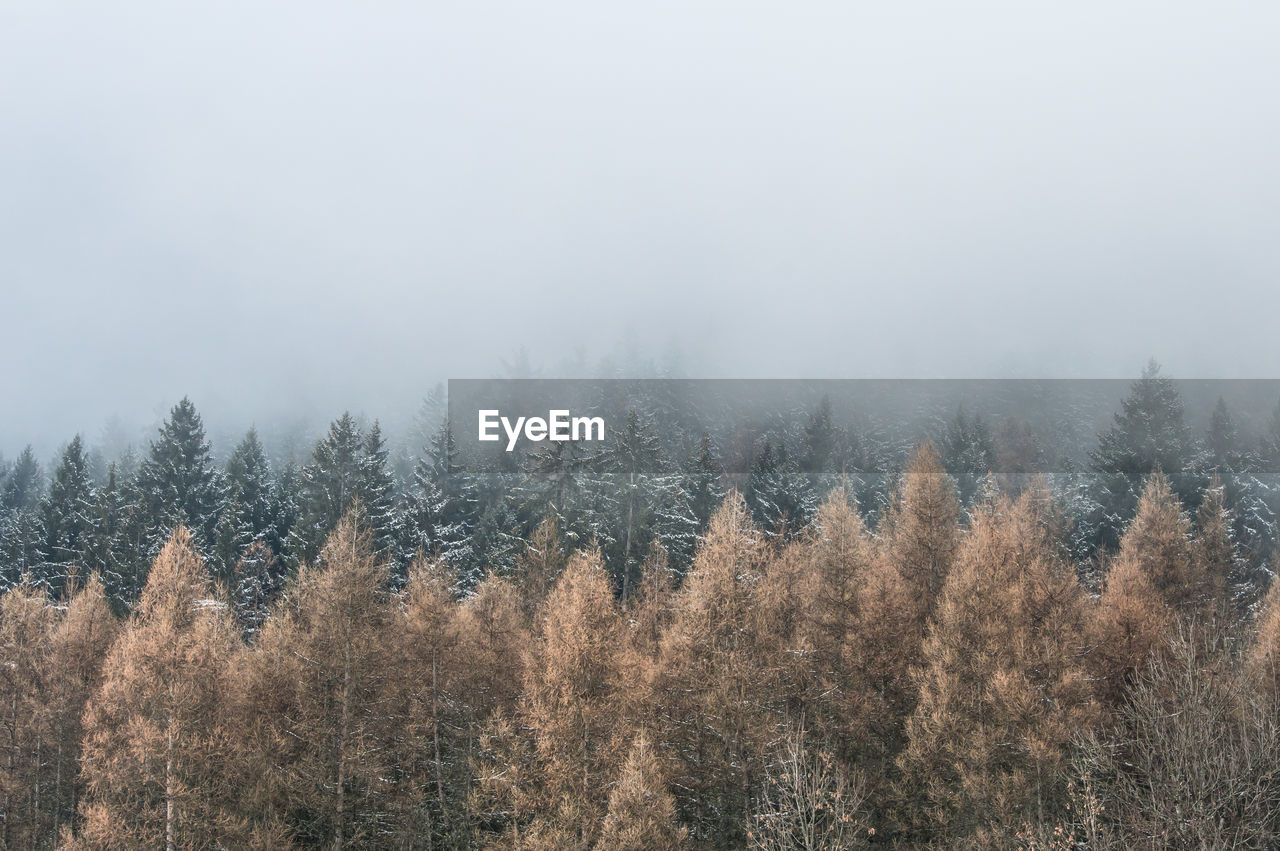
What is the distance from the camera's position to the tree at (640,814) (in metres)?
27.0

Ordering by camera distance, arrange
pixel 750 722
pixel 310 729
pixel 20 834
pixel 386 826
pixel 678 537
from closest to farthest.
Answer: pixel 750 722 < pixel 310 729 < pixel 386 826 < pixel 20 834 < pixel 678 537

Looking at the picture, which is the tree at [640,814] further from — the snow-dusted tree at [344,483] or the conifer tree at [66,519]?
the conifer tree at [66,519]

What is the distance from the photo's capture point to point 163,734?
1282 inches

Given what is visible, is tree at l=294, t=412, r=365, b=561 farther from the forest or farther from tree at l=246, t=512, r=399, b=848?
tree at l=246, t=512, r=399, b=848

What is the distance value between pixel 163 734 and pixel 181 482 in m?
39.9

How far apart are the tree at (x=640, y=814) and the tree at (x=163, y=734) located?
16.0 metres

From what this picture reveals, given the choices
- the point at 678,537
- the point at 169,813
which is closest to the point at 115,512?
the point at 169,813

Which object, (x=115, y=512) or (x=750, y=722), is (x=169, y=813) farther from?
(x=115, y=512)

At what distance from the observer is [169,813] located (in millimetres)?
31438

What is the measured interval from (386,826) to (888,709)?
78.9ft

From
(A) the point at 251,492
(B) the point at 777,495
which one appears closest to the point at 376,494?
(A) the point at 251,492

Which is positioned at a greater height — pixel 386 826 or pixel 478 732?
pixel 478 732

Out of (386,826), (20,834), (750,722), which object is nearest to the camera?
(750,722)

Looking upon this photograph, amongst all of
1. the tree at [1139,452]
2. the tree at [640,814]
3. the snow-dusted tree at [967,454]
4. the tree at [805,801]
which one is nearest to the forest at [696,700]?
the tree at [640,814]
